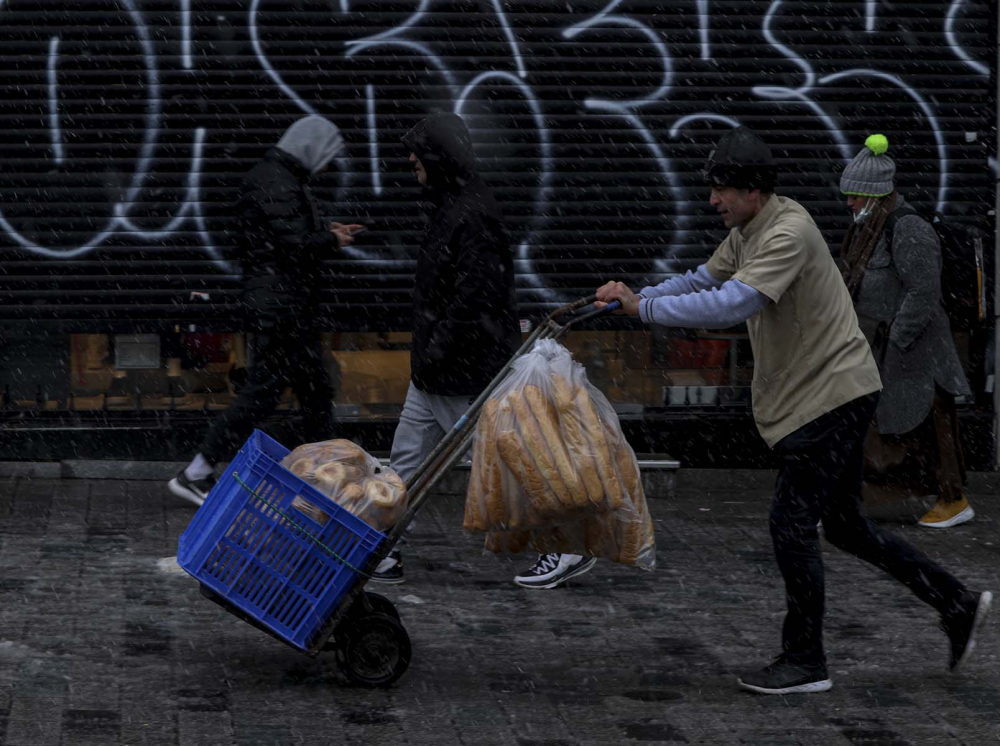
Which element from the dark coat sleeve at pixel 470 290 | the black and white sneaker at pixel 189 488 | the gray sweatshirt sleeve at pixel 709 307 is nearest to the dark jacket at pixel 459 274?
the dark coat sleeve at pixel 470 290

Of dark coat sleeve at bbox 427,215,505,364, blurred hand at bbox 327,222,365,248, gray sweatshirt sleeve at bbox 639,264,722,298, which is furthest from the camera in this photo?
blurred hand at bbox 327,222,365,248

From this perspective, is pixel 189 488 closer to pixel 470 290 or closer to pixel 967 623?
pixel 470 290

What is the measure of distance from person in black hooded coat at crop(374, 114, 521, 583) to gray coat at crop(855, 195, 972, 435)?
2245 millimetres

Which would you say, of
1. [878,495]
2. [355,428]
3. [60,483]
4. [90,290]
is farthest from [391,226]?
[878,495]

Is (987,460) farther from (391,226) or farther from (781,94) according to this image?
(391,226)

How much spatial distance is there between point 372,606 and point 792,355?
1706 mm

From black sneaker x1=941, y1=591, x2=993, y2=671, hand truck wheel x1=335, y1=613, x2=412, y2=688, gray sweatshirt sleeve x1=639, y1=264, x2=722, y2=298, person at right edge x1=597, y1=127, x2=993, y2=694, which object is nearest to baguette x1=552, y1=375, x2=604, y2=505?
person at right edge x1=597, y1=127, x2=993, y2=694

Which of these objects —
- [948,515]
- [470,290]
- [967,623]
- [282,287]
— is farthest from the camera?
[948,515]

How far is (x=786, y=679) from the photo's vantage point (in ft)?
17.6

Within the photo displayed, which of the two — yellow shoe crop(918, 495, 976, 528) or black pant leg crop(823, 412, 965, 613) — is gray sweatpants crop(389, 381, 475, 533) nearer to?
black pant leg crop(823, 412, 965, 613)

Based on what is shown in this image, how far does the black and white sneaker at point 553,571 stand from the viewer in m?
6.84

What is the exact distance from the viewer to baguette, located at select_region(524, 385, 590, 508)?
5.34 metres

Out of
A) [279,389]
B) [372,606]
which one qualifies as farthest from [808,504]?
[279,389]

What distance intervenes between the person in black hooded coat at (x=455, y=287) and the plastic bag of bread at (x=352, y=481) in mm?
1414
